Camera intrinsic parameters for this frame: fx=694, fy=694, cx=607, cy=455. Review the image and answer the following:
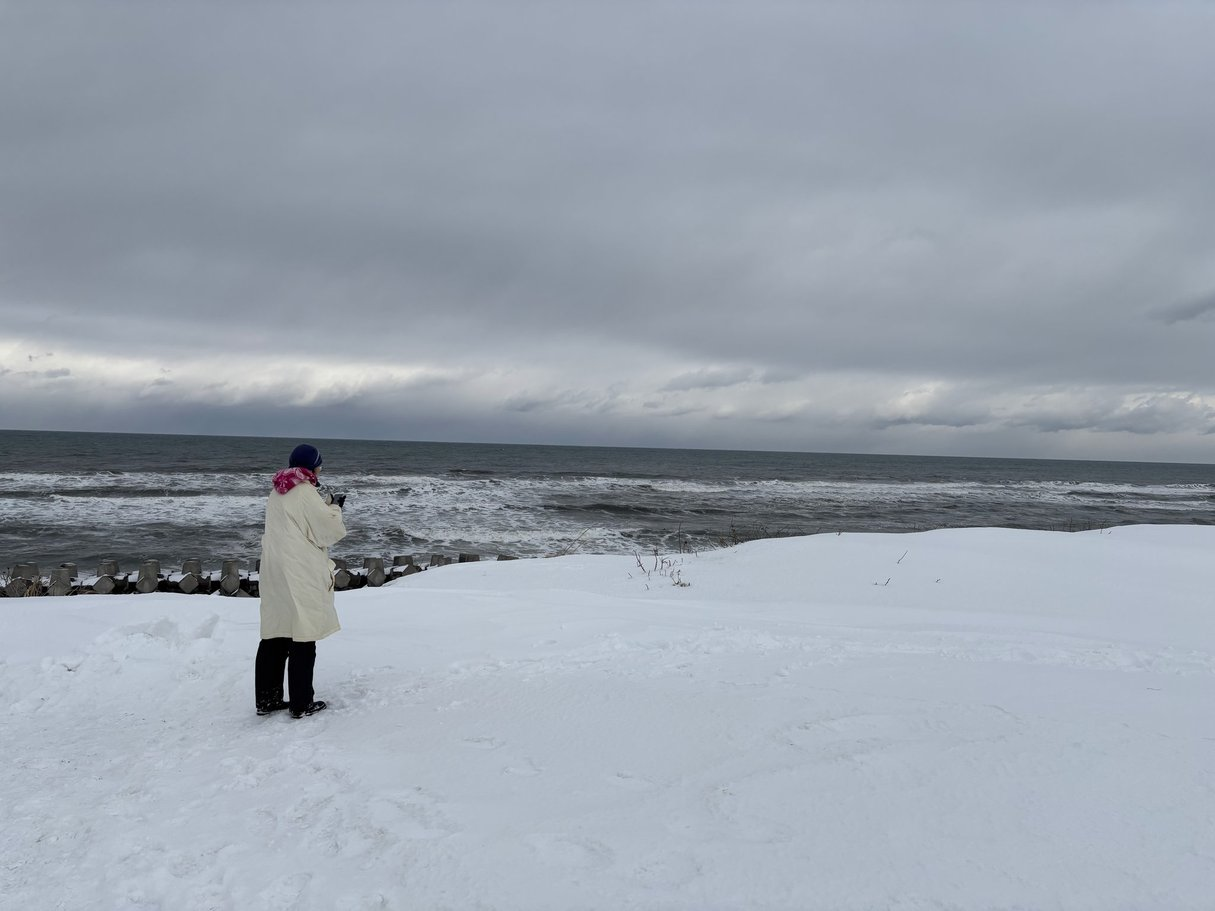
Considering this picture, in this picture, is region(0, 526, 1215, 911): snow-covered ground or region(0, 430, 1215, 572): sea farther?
region(0, 430, 1215, 572): sea

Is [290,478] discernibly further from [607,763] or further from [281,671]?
[607,763]

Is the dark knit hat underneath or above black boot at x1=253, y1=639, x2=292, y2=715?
above

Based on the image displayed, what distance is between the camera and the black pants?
4.22 meters

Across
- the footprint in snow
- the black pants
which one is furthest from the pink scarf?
the footprint in snow

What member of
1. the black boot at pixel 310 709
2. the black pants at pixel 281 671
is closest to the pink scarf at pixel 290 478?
the black pants at pixel 281 671

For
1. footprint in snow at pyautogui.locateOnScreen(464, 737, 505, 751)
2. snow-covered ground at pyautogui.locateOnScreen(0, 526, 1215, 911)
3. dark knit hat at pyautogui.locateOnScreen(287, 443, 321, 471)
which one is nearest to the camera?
snow-covered ground at pyautogui.locateOnScreen(0, 526, 1215, 911)

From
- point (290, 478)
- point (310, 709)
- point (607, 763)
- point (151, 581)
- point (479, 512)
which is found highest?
point (290, 478)

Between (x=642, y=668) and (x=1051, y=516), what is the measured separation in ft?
105

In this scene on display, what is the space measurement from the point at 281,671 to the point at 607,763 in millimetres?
2243

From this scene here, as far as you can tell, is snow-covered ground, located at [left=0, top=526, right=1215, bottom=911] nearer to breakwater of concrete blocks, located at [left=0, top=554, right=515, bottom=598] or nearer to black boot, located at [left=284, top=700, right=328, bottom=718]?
black boot, located at [left=284, top=700, right=328, bottom=718]

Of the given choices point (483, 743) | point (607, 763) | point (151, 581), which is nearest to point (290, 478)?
point (483, 743)

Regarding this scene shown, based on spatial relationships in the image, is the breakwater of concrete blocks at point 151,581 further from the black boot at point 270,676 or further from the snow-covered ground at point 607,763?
the black boot at point 270,676

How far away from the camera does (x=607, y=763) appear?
3.37 meters

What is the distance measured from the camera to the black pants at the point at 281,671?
4.22 metres
